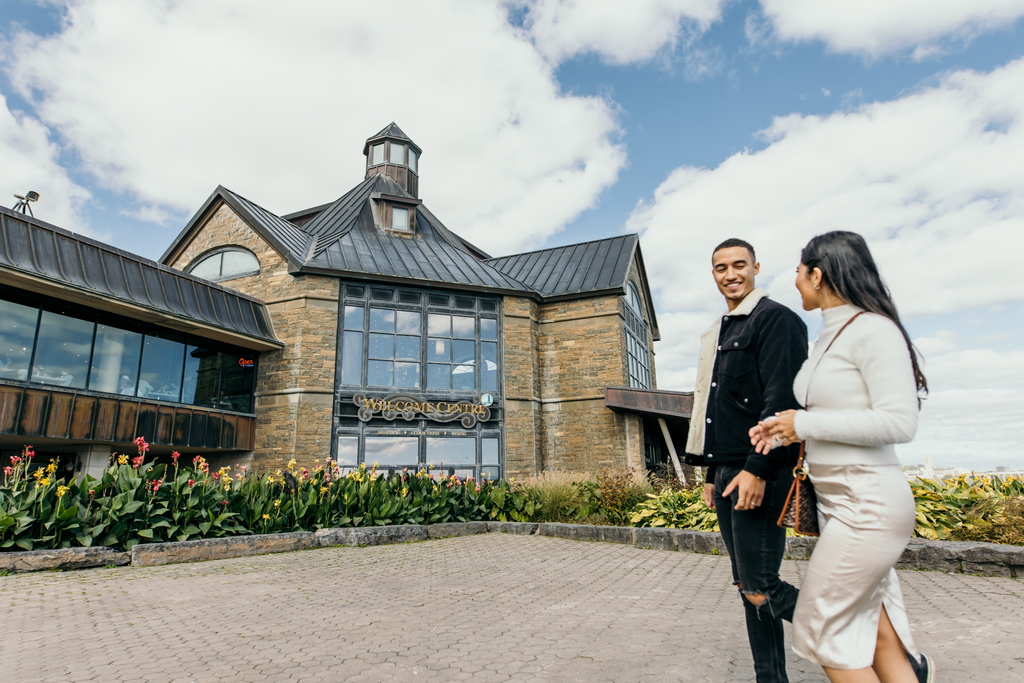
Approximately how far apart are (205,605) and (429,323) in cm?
1380

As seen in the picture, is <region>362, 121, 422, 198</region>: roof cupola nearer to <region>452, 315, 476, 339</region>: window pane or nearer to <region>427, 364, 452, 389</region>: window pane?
<region>452, 315, 476, 339</region>: window pane

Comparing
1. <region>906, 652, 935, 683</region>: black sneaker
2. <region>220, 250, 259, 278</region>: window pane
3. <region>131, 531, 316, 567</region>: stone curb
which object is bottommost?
<region>131, 531, 316, 567</region>: stone curb

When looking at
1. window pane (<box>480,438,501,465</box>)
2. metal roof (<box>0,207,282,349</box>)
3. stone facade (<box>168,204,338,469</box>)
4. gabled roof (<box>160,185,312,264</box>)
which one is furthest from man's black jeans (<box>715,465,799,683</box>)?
gabled roof (<box>160,185,312,264</box>)

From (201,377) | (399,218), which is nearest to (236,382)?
(201,377)

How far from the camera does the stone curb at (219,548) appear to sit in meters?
7.62

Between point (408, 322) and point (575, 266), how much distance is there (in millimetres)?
6601

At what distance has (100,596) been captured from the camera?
5770 mm

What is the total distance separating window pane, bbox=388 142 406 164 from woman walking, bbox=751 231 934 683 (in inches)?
1075

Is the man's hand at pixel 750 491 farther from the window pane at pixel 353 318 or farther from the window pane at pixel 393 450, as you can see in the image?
the window pane at pixel 353 318

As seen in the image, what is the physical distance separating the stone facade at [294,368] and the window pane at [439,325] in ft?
9.19

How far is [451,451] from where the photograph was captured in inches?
707

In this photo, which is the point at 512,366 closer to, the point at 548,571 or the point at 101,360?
the point at 101,360

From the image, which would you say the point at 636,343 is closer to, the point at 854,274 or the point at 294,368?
the point at 294,368

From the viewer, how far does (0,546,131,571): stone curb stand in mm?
6889
